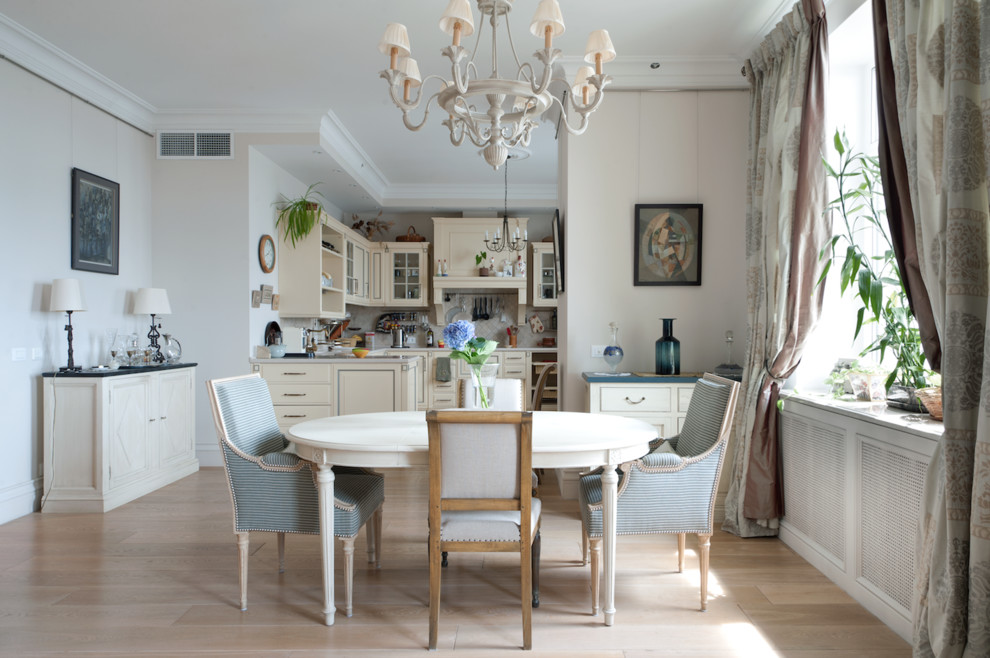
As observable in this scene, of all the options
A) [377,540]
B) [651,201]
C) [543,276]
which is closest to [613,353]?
[651,201]

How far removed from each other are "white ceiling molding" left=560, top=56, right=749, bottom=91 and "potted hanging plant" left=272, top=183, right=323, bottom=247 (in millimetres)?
2683

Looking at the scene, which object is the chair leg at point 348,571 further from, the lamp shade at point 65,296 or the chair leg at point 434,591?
the lamp shade at point 65,296

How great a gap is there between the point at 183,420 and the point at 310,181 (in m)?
2.66

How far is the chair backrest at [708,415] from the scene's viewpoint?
2.50 m

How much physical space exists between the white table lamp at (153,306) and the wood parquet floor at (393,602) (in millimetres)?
1495

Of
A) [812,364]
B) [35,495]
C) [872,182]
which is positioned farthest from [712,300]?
[35,495]

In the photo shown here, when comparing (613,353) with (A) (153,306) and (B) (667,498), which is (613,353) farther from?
(A) (153,306)

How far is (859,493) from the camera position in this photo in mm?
2582

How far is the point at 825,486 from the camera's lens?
2.87 meters

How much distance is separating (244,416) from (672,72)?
3.33m

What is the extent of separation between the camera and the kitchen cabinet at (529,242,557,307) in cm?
778

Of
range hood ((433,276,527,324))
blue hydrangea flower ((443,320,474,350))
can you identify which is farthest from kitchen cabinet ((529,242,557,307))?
blue hydrangea flower ((443,320,474,350))

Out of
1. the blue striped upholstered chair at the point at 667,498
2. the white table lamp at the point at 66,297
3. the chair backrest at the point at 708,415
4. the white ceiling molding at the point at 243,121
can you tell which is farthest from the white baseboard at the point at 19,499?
the chair backrest at the point at 708,415

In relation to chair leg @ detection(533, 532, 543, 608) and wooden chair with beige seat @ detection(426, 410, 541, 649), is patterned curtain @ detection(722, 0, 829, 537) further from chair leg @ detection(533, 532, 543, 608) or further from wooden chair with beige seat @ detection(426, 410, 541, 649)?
wooden chair with beige seat @ detection(426, 410, 541, 649)
